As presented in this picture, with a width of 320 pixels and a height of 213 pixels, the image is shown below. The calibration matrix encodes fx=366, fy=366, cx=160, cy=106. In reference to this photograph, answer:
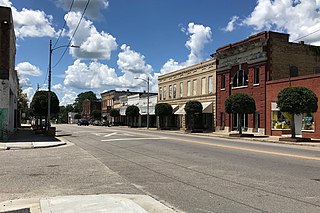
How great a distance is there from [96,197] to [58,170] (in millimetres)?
4807

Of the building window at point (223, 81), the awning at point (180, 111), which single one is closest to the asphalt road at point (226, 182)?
the building window at point (223, 81)

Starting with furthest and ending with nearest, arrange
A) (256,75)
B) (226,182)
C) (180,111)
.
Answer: (180,111) < (256,75) < (226,182)

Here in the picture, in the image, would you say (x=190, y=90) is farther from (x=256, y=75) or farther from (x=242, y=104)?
(x=242, y=104)

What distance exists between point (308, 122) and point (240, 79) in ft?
37.0

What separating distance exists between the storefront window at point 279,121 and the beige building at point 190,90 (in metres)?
11.3

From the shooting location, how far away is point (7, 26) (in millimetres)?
28016

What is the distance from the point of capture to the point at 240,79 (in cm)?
4016

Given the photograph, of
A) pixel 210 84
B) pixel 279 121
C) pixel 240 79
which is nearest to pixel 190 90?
pixel 210 84

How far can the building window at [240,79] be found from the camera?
39219 mm

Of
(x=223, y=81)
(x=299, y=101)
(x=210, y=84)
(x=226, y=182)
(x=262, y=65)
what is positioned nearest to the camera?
(x=226, y=182)

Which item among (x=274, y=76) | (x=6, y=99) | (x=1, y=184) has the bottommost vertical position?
(x=1, y=184)

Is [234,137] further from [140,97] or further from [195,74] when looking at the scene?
[140,97]

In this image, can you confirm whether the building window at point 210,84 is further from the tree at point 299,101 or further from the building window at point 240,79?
the tree at point 299,101

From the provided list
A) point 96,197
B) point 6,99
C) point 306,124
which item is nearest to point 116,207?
point 96,197
